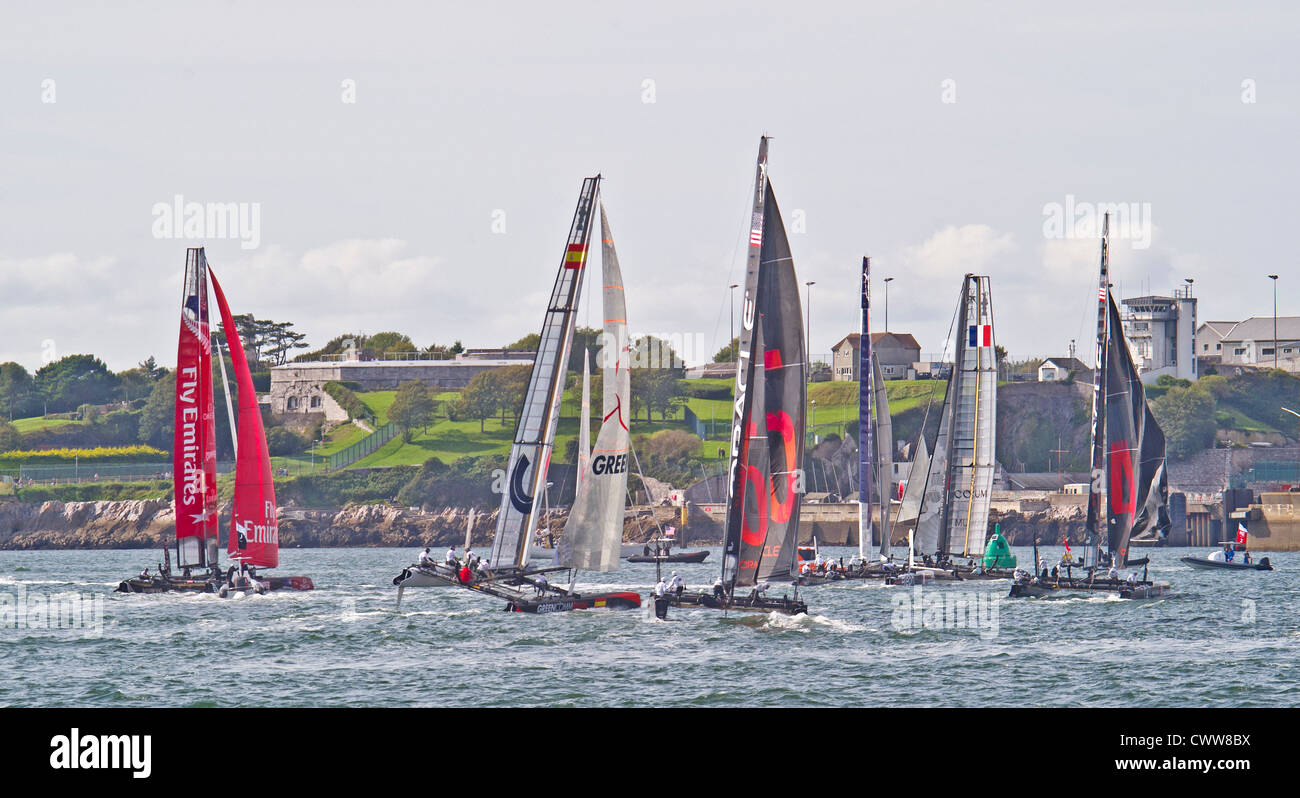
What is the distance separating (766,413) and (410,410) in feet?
406

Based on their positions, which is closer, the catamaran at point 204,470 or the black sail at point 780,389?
the black sail at point 780,389

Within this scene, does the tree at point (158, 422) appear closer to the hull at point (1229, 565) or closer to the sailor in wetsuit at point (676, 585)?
the hull at point (1229, 565)

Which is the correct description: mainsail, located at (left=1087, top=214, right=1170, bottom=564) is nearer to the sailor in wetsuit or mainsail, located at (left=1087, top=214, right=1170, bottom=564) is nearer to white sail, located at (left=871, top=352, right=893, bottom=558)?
white sail, located at (left=871, top=352, right=893, bottom=558)

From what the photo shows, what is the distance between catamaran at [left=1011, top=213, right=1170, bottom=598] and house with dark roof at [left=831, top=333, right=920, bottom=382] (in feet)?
404

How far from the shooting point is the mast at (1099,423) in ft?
174

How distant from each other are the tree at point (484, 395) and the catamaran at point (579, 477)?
11593 cm

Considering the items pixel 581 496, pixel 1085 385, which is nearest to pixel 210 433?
pixel 581 496

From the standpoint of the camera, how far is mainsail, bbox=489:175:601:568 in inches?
1628

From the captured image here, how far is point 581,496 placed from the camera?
41.5 meters

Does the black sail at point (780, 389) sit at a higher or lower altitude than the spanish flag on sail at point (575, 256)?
lower

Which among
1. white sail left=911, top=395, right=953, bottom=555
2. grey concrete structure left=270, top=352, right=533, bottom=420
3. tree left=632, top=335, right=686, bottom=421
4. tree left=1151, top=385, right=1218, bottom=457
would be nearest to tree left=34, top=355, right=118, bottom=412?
grey concrete structure left=270, top=352, right=533, bottom=420

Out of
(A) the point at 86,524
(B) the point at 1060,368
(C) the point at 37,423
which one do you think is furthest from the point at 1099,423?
(C) the point at 37,423

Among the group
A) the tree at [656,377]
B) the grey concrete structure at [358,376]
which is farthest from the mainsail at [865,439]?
the grey concrete structure at [358,376]
